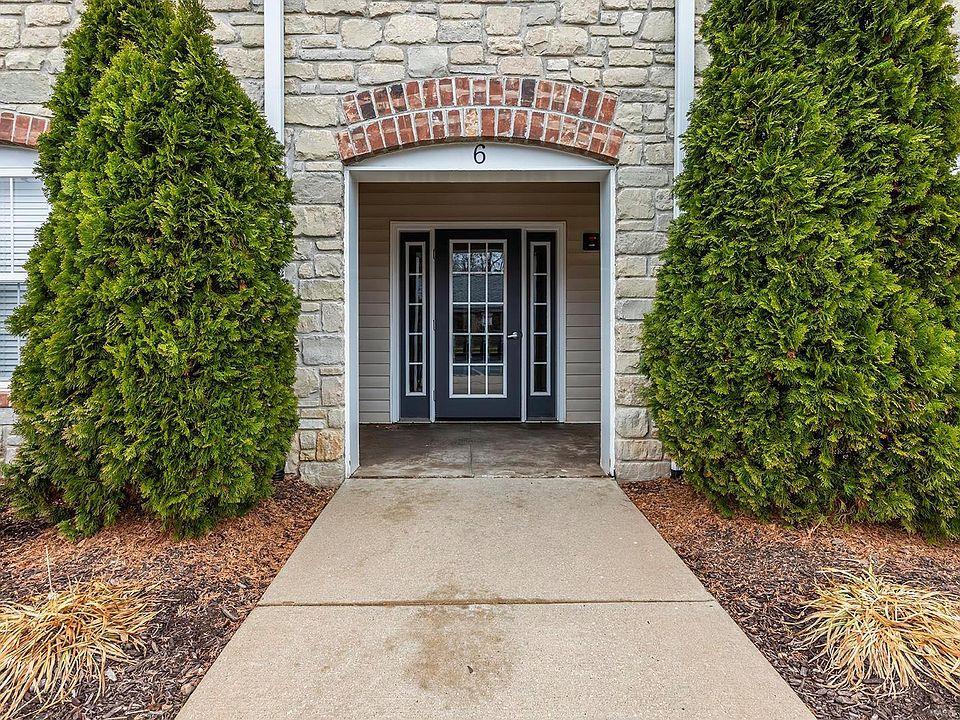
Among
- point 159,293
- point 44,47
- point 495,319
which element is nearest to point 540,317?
point 495,319

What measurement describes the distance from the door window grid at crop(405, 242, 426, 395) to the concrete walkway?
2981mm

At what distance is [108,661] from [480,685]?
1.16 m

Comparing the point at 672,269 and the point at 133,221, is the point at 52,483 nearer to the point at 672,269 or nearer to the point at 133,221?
the point at 133,221

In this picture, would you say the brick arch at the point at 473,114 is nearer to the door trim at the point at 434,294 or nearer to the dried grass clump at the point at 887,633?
the door trim at the point at 434,294

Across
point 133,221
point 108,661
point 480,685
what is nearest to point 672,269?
point 480,685

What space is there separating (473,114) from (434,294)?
2496 millimetres

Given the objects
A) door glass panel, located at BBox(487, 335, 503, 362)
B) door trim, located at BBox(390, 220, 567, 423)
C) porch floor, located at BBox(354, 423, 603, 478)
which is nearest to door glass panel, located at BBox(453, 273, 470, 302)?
door trim, located at BBox(390, 220, 567, 423)

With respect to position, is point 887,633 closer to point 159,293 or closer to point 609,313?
point 609,313

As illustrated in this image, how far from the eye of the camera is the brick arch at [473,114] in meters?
3.31

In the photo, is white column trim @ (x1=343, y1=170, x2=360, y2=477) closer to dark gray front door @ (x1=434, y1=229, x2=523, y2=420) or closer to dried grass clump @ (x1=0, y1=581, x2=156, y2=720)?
dried grass clump @ (x1=0, y1=581, x2=156, y2=720)

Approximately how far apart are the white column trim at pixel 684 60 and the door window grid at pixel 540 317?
2.37 m

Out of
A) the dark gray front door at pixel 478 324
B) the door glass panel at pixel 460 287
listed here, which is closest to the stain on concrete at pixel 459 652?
the dark gray front door at pixel 478 324

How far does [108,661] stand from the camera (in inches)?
65.0

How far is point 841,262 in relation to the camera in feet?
7.61
